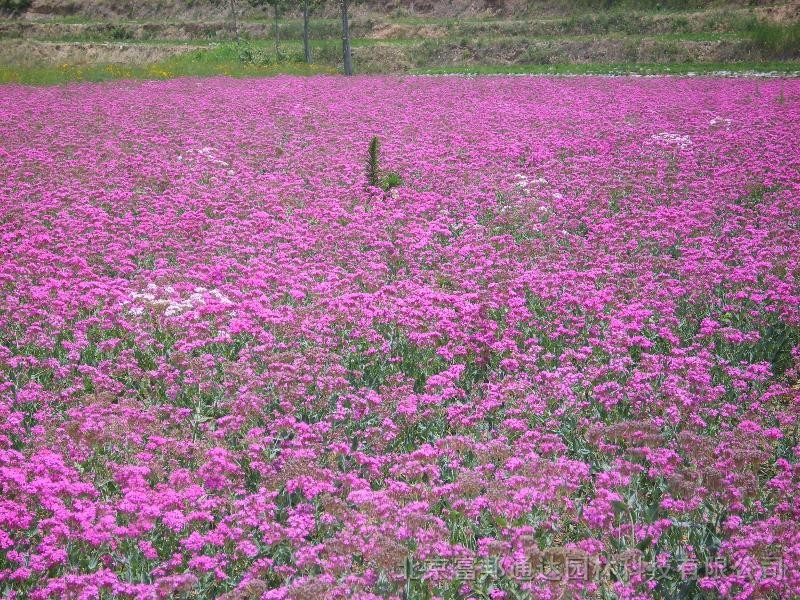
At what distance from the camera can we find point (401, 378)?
8414 millimetres

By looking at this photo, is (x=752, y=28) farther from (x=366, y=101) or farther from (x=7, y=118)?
(x=7, y=118)

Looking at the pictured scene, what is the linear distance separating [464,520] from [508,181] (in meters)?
11.6

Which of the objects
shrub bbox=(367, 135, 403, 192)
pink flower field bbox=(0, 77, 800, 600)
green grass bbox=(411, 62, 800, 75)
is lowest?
pink flower field bbox=(0, 77, 800, 600)

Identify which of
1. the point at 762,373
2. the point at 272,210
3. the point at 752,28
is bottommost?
the point at 762,373

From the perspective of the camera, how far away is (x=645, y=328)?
32.2 feet

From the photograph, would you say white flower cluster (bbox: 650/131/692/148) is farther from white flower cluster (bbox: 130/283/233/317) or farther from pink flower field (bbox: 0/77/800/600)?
white flower cluster (bbox: 130/283/233/317)

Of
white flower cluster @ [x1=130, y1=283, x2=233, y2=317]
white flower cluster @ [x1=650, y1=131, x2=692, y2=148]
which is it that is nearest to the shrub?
white flower cluster @ [x1=130, y1=283, x2=233, y2=317]

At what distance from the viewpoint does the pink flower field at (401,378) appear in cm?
575

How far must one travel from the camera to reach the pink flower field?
18.9ft

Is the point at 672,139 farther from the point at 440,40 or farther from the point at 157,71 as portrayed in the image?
the point at 440,40

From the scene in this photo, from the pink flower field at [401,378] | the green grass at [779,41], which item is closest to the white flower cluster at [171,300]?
the pink flower field at [401,378]

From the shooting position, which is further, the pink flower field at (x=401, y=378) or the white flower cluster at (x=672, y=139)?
the white flower cluster at (x=672, y=139)

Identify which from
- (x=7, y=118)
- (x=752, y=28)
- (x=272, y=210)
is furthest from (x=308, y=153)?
(x=752, y=28)

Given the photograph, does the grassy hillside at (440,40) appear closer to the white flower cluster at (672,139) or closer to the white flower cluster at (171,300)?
the white flower cluster at (672,139)
